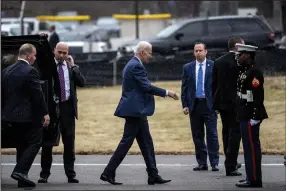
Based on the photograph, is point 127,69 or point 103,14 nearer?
point 127,69

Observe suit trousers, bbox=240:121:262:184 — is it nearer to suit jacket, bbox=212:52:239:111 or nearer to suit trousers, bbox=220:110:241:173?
suit trousers, bbox=220:110:241:173

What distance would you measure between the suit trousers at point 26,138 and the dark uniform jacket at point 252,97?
2541 mm

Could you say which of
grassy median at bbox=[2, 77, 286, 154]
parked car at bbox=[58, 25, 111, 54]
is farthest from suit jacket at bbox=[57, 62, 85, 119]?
parked car at bbox=[58, 25, 111, 54]

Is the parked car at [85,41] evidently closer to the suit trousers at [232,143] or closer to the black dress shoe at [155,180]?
the suit trousers at [232,143]

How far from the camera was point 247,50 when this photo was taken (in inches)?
469

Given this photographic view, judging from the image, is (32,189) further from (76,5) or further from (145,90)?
(76,5)

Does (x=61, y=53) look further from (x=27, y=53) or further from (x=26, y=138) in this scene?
(x=26, y=138)

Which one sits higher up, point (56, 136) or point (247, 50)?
point (247, 50)

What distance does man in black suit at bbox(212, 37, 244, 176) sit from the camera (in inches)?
529

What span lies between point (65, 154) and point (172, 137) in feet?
18.8

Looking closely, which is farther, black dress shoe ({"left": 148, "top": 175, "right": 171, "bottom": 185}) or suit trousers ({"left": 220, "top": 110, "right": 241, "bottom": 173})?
suit trousers ({"left": 220, "top": 110, "right": 241, "bottom": 173})

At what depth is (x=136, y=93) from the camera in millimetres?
12156

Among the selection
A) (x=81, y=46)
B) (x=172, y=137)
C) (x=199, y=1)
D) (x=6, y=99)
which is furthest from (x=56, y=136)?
(x=199, y=1)

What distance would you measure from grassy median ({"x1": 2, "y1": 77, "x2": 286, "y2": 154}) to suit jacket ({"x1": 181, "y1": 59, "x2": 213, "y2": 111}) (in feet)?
8.21
